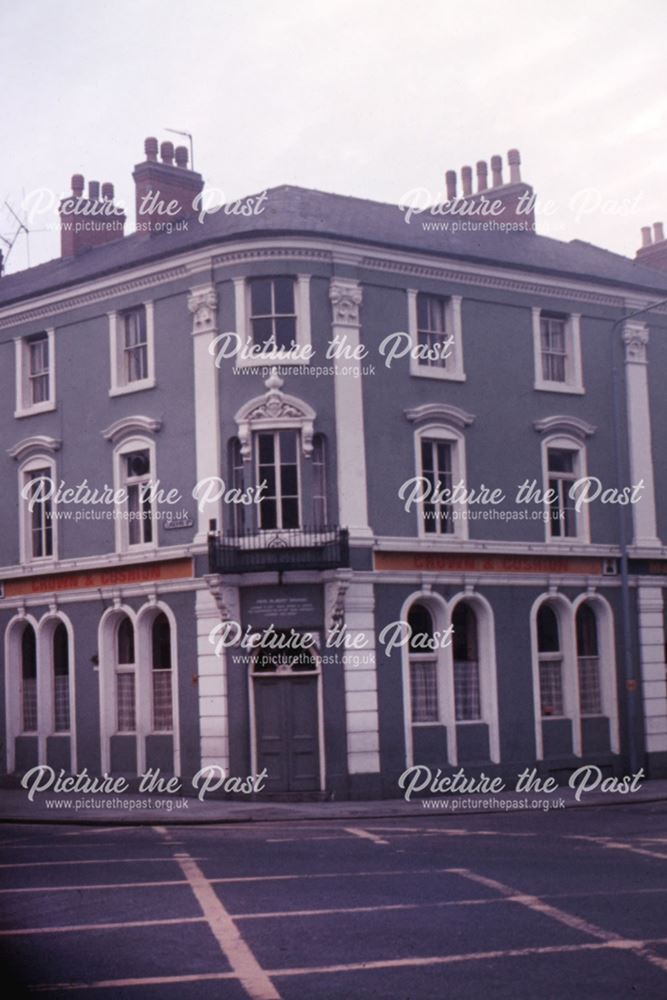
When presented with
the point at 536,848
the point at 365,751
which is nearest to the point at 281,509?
the point at 365,751

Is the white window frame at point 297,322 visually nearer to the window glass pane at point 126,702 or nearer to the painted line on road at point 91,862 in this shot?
the window glass pane at point 126,702

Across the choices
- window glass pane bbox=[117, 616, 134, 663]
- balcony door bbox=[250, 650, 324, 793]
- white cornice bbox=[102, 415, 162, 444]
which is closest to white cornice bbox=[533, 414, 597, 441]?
balcony door bbox=[250, 650, 324, 793]

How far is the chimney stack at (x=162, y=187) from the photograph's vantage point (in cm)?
3331

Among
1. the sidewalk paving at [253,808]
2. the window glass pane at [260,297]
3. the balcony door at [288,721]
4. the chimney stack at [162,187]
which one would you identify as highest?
the chimney stack at [162,187]

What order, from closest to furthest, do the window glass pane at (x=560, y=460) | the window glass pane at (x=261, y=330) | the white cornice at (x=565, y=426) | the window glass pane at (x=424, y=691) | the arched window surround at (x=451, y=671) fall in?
the window glass pane at (x=261, y=330), the arched window surround at (x=451, y=671), the window glass pane at (x=424, y=691), the white cornice at (x=565, y=426), the window glass pane at (x=560, y=460)

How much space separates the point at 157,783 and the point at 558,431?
492 inches

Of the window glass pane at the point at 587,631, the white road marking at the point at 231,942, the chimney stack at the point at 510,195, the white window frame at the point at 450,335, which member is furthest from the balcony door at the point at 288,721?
the chimney stack at the point at 510,195

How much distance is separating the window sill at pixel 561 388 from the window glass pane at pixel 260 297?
7145 mm

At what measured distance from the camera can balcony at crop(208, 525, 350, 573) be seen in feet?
91.1

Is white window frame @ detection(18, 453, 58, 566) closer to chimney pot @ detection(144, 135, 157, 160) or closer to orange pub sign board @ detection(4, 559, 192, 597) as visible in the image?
orange pub sign board @ detection(4, 559, 192, 597)

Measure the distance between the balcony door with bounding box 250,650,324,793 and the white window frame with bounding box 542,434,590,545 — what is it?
7223mm

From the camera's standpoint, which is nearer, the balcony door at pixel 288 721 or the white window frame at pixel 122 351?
the balcony door at pixel 288 721

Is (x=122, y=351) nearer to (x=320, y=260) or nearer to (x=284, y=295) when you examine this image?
(x=284, y=295)

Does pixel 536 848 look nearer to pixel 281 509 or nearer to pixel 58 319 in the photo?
pixel 281 509
